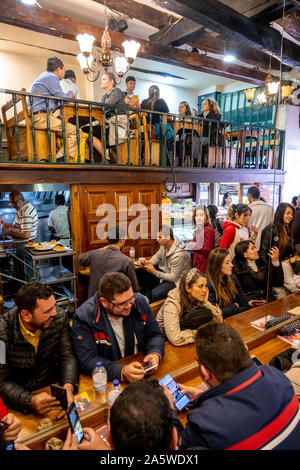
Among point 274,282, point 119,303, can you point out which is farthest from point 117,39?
point 119,303

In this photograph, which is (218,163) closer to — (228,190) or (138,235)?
(138,235)

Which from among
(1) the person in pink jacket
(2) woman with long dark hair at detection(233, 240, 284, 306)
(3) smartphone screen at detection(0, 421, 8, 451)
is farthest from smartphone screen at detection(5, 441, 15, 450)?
(1) the person in pink jacket

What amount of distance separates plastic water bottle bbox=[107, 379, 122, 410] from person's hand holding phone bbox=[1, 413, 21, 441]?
Result: 47cm

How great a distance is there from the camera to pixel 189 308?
2553 millimetres

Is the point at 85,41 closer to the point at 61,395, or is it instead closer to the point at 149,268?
the point at 149,268

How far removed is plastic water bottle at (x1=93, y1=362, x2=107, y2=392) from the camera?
1.76m

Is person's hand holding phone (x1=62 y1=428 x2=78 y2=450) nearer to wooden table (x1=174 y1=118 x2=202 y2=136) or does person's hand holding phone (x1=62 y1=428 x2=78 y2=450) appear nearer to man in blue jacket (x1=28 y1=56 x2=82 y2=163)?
man in blue jacket (x1=28 y1=56 x2=82 y2=163)

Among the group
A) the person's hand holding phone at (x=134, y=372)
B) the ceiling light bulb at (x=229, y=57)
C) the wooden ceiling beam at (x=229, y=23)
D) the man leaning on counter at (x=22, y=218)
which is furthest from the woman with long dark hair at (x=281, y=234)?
the ceiling light bulb at (x=229, y=57)

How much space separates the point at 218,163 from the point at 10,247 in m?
4.60

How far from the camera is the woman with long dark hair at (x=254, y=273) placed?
3.54 meters

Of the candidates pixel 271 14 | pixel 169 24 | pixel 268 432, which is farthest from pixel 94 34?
pixel 268 432

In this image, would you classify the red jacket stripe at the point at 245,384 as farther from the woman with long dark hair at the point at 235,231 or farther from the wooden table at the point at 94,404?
the woman with long dark hair at the point at 235,231

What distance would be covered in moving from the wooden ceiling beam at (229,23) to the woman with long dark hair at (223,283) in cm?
266

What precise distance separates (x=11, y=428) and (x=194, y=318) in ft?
4.95
